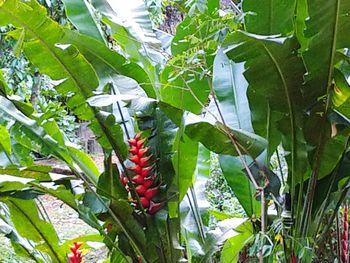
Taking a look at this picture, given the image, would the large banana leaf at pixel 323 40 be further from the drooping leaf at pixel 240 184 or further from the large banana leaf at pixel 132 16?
the large banana leaf at pixel 132 16

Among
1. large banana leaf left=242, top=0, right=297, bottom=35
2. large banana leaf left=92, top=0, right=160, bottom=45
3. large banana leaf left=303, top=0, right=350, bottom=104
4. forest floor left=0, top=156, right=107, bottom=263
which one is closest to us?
large banana leaf left=303, top=0, right=350, bottom=104

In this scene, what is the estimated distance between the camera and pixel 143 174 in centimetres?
101

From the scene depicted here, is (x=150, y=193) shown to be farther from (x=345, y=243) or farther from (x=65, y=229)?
(x=65, y=229)

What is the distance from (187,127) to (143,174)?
0.17 meters

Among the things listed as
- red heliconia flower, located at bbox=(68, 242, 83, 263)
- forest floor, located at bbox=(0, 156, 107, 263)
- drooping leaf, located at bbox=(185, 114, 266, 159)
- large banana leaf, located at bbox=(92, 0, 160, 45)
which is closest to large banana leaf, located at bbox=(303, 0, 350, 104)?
drooping leaf, located at bbox=(185, 114, 266, 159)

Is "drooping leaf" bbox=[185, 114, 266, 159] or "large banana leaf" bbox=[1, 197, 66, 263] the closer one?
"drooping leaf" bbox=[185, 114, 266, 159]

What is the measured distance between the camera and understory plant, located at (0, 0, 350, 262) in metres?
0.86

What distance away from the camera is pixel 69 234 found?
1.96 meters

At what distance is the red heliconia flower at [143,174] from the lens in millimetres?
993

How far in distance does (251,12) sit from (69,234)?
53.4 inches

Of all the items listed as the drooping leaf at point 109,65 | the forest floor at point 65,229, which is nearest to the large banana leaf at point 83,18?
the drooping leaf at point 109,65

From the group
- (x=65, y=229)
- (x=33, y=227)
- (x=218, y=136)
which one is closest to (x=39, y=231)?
(x=33, y=227)

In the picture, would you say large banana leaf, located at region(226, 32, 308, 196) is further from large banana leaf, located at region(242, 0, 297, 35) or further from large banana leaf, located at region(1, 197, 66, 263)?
large banana leaf, located at region(1, 197, 66, 263)

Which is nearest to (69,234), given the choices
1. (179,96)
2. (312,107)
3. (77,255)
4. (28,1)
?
(77,255)
